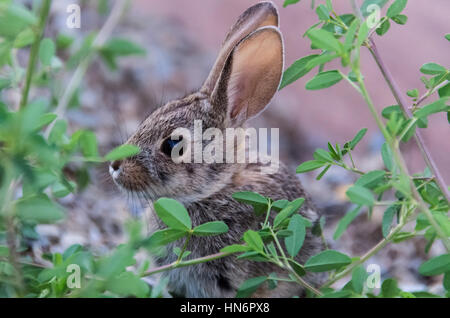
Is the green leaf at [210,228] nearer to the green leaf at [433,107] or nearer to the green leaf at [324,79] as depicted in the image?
the green leaf at [324,79]

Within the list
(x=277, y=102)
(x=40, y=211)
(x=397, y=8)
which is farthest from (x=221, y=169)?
(x=277, y=102)

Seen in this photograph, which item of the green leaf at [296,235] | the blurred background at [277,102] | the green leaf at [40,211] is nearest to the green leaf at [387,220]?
the green leaf at [296,235]

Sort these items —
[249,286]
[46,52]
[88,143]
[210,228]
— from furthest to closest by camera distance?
[46,52], [249,286], [210,228], [88,143]

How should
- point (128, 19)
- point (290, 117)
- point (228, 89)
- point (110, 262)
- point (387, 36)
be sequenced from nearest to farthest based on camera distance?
point (110, 262), point (228, 89), point (387, 36), point (290, 117), point (128, 19)

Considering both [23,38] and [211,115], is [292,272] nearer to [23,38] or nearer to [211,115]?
[211,115]

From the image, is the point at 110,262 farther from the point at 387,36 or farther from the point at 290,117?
the point at 290,117

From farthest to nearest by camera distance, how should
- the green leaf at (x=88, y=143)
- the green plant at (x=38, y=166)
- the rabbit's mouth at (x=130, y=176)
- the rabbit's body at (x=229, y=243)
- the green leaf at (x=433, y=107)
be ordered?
the rabbit's body at (x=229, y=243)
the rabbit's mouth at (x=130, y=176)
the green leaf at (x=88, y=143)
the green leaf at (x=433, y=107)
the green plant at (x=38, y=166)
